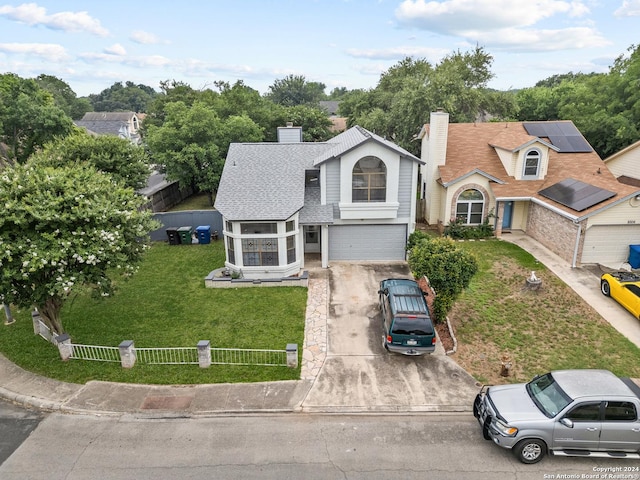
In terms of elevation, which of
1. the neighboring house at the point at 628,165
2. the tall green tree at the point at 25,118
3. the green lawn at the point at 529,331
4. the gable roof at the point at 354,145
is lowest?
the green lawn at the point at 529,331

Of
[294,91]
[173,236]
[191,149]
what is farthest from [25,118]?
[294,91]

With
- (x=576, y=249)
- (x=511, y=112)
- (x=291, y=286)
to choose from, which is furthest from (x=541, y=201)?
(x=511, y=112)

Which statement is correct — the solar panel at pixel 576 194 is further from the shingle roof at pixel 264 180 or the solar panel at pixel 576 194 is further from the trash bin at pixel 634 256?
the shingle roof at pixel 264 180

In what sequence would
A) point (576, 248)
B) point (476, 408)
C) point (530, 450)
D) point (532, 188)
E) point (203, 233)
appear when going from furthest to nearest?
point (203, 233), point (532, 188), point (576, 248), point (476, 408), point (530, 450)

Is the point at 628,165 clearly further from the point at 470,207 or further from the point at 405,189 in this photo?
the point at 405,189

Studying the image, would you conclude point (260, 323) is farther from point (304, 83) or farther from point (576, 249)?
point (304, 83)

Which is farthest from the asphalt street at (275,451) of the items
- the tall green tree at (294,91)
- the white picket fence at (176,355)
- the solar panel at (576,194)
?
the tall green tree at (294,91)
